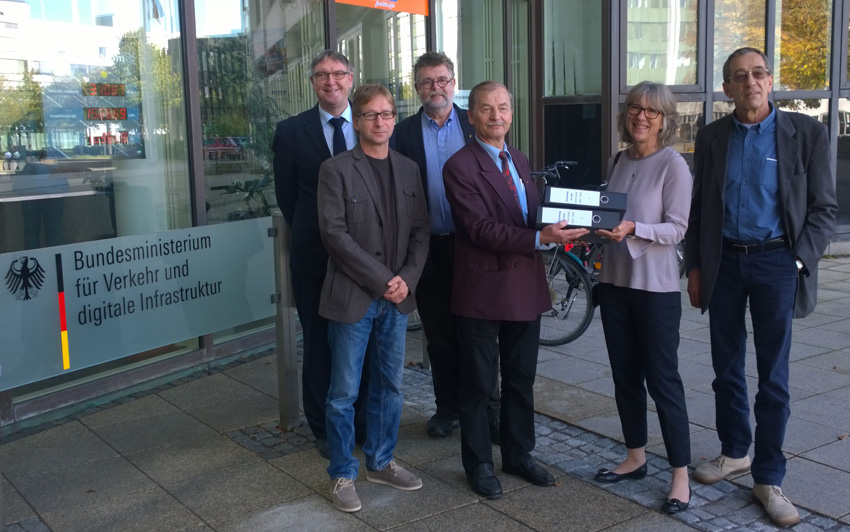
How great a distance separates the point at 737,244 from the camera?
3879 mm

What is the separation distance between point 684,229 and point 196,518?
2.44 m

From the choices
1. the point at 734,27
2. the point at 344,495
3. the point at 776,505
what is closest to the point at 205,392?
the point at 344,495

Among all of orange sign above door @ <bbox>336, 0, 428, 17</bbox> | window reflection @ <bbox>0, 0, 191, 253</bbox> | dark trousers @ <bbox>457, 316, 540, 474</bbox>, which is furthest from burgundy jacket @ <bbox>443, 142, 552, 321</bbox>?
orange sign above door @ <bbox>336, 0, 428, 17</bbox>

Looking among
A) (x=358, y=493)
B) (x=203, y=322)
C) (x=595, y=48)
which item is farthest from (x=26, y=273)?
(x=595, y=48)

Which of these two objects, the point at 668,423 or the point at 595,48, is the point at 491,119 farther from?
the point at 595,48

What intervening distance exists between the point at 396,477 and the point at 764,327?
1781 millimetres

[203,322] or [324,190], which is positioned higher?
[324,190]

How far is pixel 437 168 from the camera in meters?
4.52

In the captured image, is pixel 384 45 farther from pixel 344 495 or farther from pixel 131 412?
pixel 344 495

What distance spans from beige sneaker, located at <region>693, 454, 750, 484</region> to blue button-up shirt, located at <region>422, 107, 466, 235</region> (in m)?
1.65

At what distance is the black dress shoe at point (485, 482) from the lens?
396 cm

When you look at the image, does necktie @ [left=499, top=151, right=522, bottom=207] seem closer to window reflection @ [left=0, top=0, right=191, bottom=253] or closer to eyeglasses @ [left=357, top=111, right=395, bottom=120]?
eyeglasses @ [left=357, top=111, right=395, bottom=120]

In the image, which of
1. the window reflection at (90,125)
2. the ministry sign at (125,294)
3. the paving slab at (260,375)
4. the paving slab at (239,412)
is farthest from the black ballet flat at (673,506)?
the window reflection at (90,125)

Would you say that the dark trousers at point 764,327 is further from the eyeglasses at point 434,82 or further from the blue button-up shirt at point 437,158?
the eyeglasses at point 434,82
